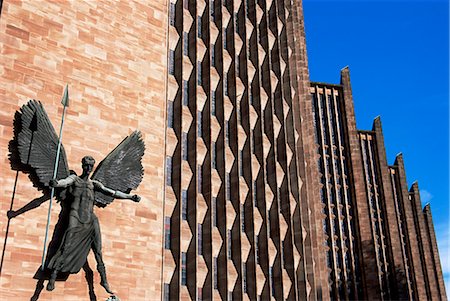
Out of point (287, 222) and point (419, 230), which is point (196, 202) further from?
point (419, 230)

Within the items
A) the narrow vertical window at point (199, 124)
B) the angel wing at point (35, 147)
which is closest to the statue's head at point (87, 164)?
the angel wing at point (35, 147)

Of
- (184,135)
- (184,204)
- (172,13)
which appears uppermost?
(172,13)

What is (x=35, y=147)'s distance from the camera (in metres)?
19.2

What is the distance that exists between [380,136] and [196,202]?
47747mm

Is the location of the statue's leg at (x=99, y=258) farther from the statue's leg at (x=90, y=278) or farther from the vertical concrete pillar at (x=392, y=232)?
the vertical concrete pillar at (x=392, y=232)

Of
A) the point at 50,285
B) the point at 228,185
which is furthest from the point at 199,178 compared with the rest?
the point at 50,285

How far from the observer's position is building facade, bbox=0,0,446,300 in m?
20.7

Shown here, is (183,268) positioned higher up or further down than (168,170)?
further down

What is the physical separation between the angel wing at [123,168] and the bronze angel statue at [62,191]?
404mm

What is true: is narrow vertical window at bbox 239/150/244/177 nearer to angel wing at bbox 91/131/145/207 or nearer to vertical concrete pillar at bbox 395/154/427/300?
angel wing at bbox 91/131/145/207

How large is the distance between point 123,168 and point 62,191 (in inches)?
116

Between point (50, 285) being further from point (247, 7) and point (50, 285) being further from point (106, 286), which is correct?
point (247, 7)

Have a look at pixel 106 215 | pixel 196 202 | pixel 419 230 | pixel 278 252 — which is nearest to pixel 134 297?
pixel 106 215

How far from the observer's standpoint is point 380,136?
68812 millimetres
